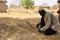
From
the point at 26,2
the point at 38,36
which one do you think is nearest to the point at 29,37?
the point at 38,36

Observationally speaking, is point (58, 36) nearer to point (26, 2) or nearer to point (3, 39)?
point (3, 39)

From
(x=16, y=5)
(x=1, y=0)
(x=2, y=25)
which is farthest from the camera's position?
(x=16, y=5)

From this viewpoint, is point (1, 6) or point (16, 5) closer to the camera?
point (1, 6)

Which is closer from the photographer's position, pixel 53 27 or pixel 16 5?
pixel 53 27

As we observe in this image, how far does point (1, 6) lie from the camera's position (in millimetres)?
14000

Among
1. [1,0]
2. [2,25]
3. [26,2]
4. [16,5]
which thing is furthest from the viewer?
[26,2]

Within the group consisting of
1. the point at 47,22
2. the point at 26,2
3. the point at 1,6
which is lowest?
the point at 26,2

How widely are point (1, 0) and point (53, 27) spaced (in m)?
8.51

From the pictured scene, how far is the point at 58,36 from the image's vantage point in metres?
5.90

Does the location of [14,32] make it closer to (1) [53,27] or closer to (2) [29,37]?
(2) [29,37]

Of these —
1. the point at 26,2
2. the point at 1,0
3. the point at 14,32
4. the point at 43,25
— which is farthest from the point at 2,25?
the point at 26,2

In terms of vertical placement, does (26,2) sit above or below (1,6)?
below

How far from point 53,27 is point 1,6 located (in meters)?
8.54

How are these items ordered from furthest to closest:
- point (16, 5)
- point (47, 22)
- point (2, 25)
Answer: point (16, 5) → point (2, 25) → point (47, 22)
